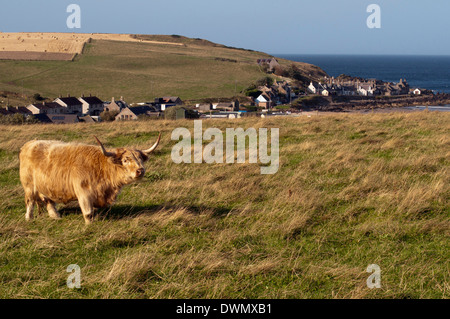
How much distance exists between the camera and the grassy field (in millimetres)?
5676

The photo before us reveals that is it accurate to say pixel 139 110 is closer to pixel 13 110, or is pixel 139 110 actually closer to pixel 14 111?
pixel 14 111

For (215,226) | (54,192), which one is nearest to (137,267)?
(215,226)

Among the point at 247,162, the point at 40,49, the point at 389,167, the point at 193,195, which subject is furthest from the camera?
the point at 40,49

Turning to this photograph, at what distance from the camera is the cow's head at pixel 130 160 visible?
25.9 ft

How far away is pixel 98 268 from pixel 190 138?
11.3 metres

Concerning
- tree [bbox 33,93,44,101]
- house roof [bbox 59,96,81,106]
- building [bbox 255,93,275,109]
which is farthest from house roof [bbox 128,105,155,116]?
tree [bbox 33,93,44,101]

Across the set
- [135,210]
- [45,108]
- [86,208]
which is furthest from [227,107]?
[86,208]

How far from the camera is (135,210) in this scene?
877cm

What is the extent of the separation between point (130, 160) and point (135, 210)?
122 centimetres

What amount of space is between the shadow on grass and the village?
3255 cm

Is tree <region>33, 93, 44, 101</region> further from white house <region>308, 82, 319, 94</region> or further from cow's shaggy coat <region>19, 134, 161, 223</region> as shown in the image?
cow's shaggy coat <region>19, 134, 161, 223</region>

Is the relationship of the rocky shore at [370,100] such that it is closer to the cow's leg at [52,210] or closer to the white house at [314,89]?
the white house at [314,89]

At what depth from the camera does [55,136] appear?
1780cm
